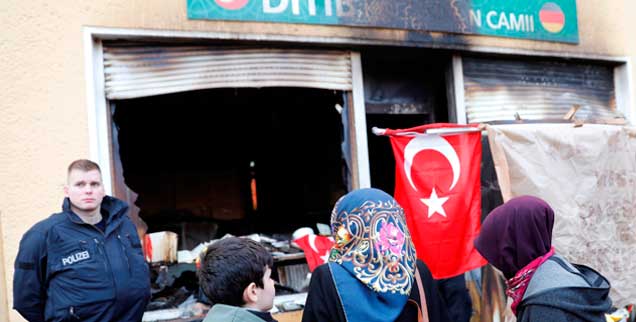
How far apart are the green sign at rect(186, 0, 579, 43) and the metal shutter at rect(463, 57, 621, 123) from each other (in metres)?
0.34

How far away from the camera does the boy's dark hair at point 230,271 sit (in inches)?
79.4

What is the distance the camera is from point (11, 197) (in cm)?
382

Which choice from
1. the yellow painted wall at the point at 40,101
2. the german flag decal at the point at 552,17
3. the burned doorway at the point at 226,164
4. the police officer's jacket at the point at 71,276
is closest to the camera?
the police officer's jacket at the point at 71,276

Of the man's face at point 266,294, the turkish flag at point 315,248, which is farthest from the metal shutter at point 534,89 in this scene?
the man's face at point 266,294

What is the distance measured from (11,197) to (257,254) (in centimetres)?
255

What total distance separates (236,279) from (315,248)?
287 cm

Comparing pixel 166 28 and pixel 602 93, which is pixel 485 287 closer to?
pixel 602 93

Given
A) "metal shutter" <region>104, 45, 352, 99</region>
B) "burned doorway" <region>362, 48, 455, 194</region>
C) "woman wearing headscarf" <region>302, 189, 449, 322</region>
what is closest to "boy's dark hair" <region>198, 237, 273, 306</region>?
"woman wearing headscarf" <region>302, 189, 449, 322</region>

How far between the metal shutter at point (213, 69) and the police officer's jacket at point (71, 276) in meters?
1.35

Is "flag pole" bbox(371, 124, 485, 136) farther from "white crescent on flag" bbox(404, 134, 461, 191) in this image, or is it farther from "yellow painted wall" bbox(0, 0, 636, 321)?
"yellow painted wall" bbox(0, 0, 636, 321)

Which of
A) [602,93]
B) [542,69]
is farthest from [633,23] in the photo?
[542,69]

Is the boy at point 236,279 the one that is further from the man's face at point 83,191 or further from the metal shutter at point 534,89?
the metal shutter at point 534,89

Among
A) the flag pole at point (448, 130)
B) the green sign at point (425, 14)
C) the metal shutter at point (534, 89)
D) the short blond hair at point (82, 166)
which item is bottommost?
the short blond hair at point (82, 166)

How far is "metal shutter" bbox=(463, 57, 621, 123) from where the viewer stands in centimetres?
567
